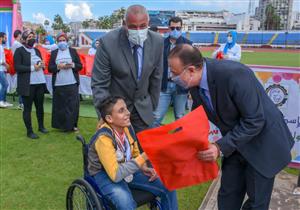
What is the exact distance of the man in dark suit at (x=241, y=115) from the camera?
80.8 inches

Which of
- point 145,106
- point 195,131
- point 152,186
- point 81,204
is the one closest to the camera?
point 195,131

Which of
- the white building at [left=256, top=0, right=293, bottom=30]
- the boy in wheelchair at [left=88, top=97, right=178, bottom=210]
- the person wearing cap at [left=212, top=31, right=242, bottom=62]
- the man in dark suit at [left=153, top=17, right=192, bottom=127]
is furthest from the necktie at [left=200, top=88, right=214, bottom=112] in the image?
the white building at [left=256, top=0, right=293, bottom=30]

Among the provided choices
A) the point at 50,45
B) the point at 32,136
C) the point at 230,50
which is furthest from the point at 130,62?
the point at 50,45

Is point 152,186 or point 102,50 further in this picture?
point 102,50

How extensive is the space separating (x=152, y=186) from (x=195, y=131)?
34.9 inches

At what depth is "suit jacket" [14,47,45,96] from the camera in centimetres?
552

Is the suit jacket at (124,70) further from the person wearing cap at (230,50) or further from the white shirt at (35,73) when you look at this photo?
the person wearing cap at (230,50)

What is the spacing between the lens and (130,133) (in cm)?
287

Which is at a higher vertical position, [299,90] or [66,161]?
[299,90]

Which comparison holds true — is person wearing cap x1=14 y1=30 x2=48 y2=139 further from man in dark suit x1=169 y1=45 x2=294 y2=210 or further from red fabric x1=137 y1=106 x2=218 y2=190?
red fabric x1=137 y1=106 x2=218 y2=190

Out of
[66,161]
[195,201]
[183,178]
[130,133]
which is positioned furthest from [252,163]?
[66,161]

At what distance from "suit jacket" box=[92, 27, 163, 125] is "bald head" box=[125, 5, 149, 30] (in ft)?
0.48

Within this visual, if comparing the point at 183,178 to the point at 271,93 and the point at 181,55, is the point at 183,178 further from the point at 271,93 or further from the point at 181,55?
the point at 271,93

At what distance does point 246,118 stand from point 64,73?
4212 mm
